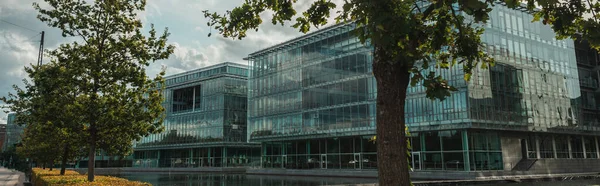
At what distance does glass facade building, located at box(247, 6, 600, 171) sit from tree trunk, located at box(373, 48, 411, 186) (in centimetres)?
2731

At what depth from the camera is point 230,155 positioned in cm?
7462

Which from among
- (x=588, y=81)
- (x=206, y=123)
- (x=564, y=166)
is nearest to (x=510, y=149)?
(x=564, y=166)

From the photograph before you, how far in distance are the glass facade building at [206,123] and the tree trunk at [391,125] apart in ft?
223

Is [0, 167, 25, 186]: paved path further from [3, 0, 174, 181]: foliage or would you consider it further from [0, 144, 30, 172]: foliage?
[3, 0, 174, 181]: foliage

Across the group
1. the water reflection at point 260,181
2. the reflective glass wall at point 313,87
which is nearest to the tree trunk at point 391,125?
the water reflection at point 260,181

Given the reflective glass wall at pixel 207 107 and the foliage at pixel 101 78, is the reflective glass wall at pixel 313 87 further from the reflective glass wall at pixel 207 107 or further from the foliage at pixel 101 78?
the foliage at pixel 101 78

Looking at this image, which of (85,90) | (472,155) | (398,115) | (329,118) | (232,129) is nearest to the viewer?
(398,115)

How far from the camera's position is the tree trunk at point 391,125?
565 cm

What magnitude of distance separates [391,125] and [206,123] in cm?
7231

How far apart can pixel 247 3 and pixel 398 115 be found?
3369 millimetres

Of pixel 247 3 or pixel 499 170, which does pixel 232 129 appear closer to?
pixel 499 170

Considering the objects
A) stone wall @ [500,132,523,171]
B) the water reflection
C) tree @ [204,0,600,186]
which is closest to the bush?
tree @ [204,0,600,186]

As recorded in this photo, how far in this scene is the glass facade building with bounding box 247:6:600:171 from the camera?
38.6m

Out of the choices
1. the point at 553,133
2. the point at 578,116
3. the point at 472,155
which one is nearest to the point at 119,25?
the point at 472,155
